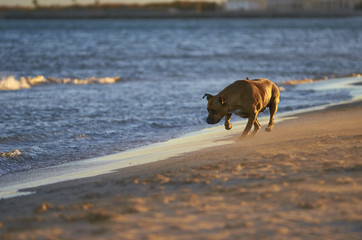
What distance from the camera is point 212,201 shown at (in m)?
5.38

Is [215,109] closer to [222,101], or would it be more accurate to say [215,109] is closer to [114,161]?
[222,101]

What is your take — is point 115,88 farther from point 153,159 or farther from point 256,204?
point 256,204

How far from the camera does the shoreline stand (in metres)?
7.40

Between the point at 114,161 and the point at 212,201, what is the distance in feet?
11.3

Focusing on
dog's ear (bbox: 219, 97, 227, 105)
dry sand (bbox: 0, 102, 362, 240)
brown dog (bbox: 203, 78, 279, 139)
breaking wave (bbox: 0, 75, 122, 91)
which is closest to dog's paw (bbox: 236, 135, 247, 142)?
brown dog (bbox: 203, 78, 279, 139)

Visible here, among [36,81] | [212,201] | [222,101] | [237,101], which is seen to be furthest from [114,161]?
[36,81]

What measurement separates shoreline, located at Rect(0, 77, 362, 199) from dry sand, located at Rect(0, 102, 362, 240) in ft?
1.49

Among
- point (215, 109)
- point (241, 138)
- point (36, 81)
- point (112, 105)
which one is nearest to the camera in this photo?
point (215, 109)

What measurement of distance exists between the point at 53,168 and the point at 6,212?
9.76ft

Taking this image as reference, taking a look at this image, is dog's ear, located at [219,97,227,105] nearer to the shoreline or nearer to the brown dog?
the brown dog

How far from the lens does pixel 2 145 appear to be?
10359 millimetres

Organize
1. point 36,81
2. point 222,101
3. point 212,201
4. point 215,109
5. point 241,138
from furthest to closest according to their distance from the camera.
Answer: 1. point 36,81
2. point 241,138
3. point 215,109
4. point 222,101
5. point 212,201

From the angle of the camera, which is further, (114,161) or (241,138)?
(241,138)

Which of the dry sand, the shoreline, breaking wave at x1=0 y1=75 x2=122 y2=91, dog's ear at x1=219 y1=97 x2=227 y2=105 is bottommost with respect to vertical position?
breaking wave at x1=0 y1=75 x2=122 y2=91
